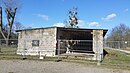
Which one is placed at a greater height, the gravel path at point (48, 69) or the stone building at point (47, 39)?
the stone building at point (47, 39)

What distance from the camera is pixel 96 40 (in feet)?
71.5

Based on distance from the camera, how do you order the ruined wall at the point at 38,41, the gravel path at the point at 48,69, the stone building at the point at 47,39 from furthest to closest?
the ruined wall at the point at 38,41, the stone building at the point at 47,39, the gravel path at the point at 48,69

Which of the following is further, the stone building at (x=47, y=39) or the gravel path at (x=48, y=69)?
the stone building at (x=47, y=39)

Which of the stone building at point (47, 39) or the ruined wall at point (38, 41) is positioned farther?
the ruined wall at point (38, 41)

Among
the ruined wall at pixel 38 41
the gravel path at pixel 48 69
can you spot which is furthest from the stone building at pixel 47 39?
the gravel path at pixel 48 69

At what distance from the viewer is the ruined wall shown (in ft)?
74.3

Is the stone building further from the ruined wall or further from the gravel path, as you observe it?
the gravel path

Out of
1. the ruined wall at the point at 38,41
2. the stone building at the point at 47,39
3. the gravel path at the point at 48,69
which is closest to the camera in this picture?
the gravel path at the point at 48,69

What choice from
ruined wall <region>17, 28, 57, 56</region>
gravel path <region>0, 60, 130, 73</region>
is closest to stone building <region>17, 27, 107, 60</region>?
ruined wall <region>17, 28, 57, 56</region>

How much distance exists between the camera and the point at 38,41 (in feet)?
78.3

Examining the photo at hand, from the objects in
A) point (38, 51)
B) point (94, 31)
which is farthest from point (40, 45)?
point (94, 31)

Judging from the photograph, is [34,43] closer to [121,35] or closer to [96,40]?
[96,40]

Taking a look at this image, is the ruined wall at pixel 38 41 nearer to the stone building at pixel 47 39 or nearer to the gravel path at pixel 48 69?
the stone building at pixel 47 39

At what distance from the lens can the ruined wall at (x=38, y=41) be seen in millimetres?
22641
